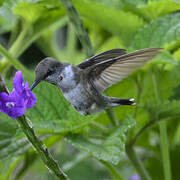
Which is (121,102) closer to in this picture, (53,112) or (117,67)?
(117,67)

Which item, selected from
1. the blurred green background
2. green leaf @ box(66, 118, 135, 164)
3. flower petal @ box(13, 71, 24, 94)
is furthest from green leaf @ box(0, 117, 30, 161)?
flower petal @ box(13, 71, 24, 94)

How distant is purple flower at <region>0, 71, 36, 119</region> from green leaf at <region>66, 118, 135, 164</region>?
0.87 ft

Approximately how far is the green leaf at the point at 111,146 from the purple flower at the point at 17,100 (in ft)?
0.87

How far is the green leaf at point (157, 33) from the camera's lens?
134 centimetres

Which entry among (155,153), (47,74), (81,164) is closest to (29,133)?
(47,74)

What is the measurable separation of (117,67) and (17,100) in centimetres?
38

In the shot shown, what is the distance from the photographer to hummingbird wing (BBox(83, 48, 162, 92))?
1018mm

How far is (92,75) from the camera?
1.21m

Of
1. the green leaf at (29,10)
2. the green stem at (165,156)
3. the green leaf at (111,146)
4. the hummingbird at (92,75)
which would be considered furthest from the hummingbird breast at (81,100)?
the green leaf at (29,10)

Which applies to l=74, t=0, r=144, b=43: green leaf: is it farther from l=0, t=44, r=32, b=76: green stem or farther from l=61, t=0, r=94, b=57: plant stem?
l=0, t=44, r=32, b=76: green stem

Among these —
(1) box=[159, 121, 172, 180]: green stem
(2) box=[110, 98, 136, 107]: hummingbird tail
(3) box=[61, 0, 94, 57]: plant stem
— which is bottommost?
(1) box=[159, 121, 172, 180]: green stem

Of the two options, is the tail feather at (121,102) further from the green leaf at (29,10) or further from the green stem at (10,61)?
the green leaf at (29,10)

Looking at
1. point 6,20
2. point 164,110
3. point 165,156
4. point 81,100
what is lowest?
point 165,156

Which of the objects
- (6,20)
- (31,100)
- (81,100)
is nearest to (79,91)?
(81,100)
